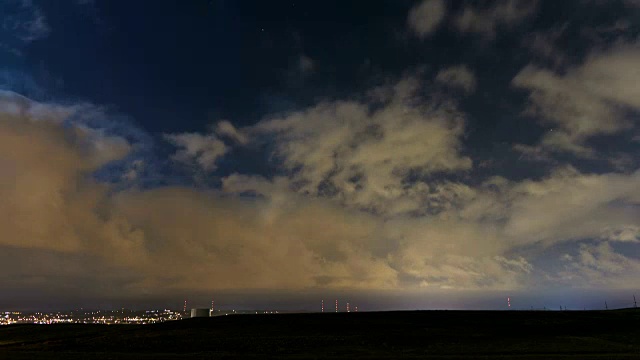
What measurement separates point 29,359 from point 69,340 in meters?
23.2

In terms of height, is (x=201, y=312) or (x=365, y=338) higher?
(x=201, y=312)

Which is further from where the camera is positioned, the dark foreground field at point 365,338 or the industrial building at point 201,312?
the industrial building at point 201,312

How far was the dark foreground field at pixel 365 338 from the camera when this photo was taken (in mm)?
50875

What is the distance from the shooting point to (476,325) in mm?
81375

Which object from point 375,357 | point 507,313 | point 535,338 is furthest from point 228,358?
point 507,313

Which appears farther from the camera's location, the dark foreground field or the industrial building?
the industrial building

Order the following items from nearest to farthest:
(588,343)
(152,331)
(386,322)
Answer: (588,343) < (152,331) < (386,322)

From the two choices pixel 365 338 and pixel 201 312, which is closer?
pixel 365 338

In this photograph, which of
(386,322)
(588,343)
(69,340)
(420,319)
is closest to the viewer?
(588,343)

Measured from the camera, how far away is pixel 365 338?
64500 mm

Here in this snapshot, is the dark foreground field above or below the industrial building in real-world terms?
below

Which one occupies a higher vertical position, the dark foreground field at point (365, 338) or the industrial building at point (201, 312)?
the industrial building at point (201, 312)

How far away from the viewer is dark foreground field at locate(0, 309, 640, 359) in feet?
167

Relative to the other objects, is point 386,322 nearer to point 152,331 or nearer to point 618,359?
point 152,331
